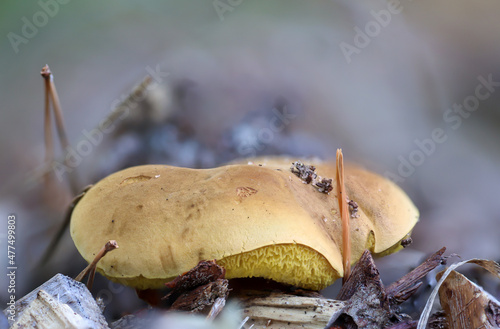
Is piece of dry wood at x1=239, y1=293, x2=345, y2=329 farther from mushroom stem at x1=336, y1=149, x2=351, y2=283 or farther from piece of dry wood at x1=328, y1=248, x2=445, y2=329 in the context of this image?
mushroom stem at x1=336, y1=149, x2=351, y2=283

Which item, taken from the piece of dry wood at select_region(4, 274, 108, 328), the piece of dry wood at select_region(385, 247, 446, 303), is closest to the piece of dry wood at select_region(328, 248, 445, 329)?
the piece of dry wood at select_region(385, 247, 446, 303)

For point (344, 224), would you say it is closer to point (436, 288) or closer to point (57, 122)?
point (436, 288)

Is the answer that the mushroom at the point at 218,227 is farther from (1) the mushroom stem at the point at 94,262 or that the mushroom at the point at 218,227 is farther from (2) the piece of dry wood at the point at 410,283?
(2) the piece of dry wood at the point at 410,283

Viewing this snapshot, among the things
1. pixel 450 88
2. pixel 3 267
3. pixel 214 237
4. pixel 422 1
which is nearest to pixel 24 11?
pixel 3 267

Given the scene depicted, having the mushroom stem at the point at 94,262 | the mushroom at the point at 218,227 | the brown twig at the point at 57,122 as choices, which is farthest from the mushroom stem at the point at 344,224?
the brown twig at the point at 57,122

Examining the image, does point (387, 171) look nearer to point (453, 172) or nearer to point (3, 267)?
point (453, 172)

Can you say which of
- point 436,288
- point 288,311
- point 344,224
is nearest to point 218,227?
point 288,311
